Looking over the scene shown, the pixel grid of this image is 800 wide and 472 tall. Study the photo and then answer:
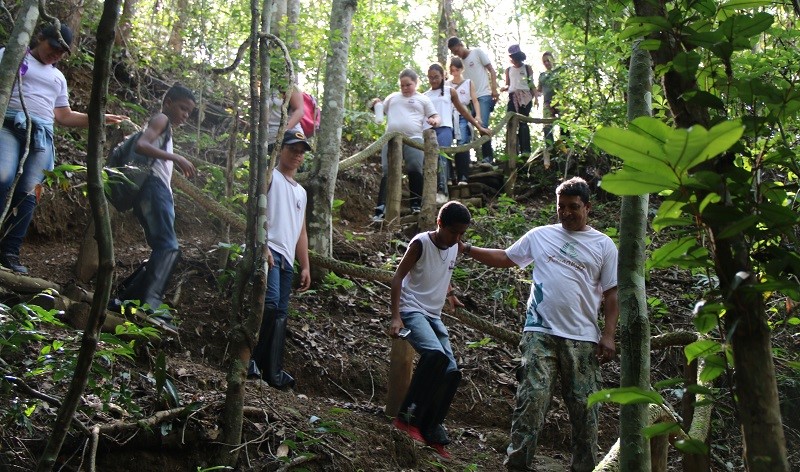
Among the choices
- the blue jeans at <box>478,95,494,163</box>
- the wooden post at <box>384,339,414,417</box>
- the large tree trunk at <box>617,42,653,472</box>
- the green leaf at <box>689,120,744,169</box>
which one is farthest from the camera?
the blue jeans at <box>478,95,494,163</box>

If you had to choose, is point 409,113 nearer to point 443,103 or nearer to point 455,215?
point 443,103

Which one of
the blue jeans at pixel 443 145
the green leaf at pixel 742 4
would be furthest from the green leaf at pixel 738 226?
the blue jeans at pixel 443 145

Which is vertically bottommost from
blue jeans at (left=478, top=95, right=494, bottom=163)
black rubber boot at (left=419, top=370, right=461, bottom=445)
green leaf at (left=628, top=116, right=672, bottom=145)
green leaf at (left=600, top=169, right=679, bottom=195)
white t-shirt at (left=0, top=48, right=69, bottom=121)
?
black rubber boot at (left=419, top=370, right=461, bottom=445)

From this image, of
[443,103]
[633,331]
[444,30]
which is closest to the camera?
[633,331]

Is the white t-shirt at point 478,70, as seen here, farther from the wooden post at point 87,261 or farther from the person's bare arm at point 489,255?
the person's bare arm at point 489,255

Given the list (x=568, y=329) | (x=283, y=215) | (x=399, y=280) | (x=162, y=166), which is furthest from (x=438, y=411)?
(x=162, y=166)

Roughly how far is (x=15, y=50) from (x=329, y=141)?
4.61 metres

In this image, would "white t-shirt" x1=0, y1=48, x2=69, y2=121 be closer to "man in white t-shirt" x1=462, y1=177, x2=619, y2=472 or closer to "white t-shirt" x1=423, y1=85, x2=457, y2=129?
"man in white t-shirt" x1=462, y1=177, x2=619, y2=472

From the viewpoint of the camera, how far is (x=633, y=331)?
2346 millimetres

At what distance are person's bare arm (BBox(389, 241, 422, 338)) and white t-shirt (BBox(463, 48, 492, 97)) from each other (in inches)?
306

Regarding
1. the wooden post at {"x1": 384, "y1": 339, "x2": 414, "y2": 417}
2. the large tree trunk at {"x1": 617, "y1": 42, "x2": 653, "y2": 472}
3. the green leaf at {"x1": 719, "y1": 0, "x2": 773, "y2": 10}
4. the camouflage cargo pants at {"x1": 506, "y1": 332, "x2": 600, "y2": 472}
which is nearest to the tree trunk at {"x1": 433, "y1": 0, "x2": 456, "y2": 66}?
the wooden post at {"x1": 384, "y1": 339, "x2": 414, "y2": 417}

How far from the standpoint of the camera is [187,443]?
13.6 feet

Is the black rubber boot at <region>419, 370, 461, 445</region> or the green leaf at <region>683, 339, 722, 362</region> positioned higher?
the green leaf at <region>683, 339, 722, 362</region>

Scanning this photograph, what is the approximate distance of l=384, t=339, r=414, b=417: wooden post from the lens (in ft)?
18.1
